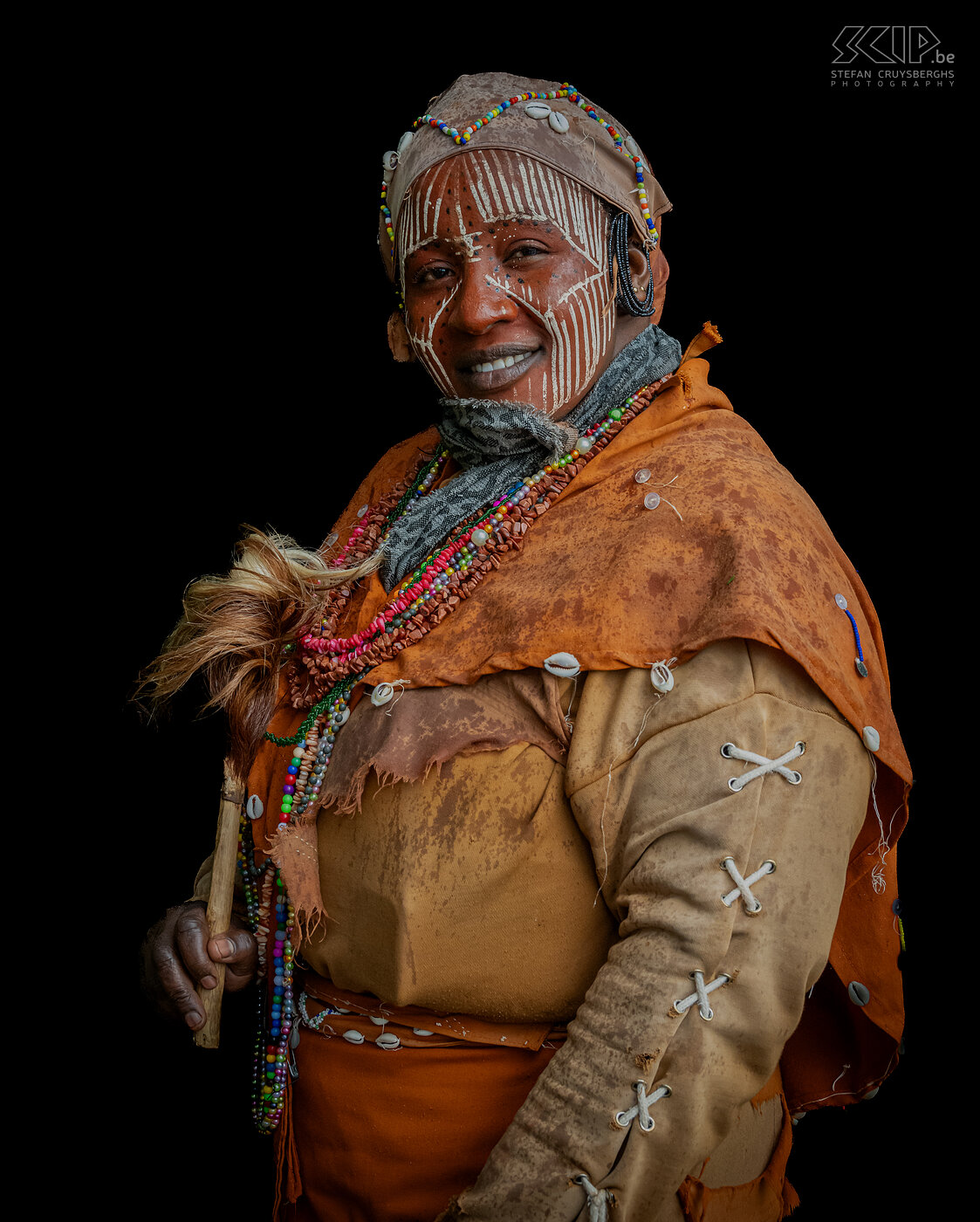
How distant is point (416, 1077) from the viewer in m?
2.63

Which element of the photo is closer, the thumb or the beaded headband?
the beaded headband

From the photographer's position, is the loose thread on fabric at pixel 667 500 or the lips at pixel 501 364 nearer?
the loose thread on fabric at pixel 667 500

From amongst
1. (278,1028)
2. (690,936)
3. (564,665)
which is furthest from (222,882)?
(690,936)

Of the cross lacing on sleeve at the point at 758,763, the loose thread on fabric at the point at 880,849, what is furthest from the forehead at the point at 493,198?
the loose thread on fabric at the point at 880,849

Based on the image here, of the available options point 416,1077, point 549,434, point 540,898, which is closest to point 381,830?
point 540,898

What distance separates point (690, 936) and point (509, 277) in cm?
136

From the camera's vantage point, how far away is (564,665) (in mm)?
2412

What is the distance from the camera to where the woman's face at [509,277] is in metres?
2.72

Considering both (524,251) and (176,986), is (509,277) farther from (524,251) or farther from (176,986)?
(176,986)

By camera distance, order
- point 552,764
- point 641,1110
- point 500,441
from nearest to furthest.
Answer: point 641,1110, point 552,764, point 500,441

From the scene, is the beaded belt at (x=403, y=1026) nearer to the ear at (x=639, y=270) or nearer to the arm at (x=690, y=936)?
the arm at (x=690, y=936)

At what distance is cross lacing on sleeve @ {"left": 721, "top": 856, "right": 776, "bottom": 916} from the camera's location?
2.25 metres

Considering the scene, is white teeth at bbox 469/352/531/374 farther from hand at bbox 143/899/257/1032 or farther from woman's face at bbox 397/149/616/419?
hand at bbox 143/899/257/1032

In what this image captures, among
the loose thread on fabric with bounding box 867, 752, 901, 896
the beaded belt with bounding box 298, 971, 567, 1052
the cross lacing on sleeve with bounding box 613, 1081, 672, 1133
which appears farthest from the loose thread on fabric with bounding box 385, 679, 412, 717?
the loose thread on fabric with bounding box 867, 752, 901, 896
